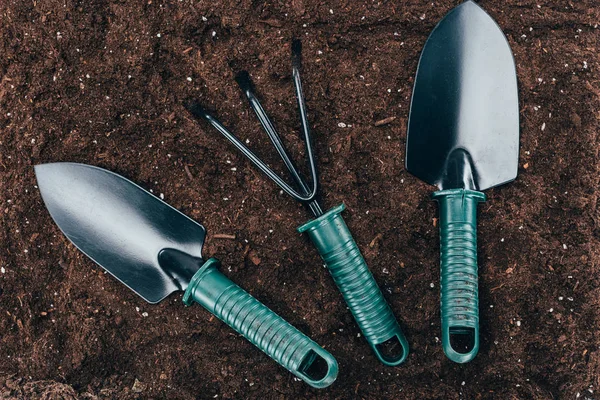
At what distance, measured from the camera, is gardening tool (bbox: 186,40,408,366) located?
1027 mm

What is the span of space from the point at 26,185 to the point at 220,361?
53cm

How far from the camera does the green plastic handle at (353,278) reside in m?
1.03

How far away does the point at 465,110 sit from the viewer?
1123 mm

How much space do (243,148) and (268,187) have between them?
103mm

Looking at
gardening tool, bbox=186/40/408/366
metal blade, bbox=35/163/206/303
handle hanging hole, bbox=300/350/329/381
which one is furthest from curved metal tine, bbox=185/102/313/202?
handle hanging hole, bbox=300/350/329/381

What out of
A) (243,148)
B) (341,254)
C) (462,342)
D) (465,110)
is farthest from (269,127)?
(462,342)

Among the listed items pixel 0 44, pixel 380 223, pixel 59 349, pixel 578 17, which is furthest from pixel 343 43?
pixel 59 349

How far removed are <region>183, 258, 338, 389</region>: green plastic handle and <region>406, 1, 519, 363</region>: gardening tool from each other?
0.29 meters

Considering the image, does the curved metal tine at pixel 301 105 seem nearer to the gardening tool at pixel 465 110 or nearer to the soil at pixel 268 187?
the soil at pixel 268 187

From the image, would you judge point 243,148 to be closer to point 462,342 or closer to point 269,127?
point 269,127

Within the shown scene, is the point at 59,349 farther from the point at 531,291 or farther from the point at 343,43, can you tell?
the point at 531,291

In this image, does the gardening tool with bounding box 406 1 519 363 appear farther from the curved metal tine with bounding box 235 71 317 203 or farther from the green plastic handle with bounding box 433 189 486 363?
the curved metal tine with bounding box 235 71 317 203

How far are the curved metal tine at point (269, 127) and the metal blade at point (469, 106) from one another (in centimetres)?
23

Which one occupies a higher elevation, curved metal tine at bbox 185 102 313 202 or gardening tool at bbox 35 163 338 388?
curved metal tine at bbox 185 102 313 202
